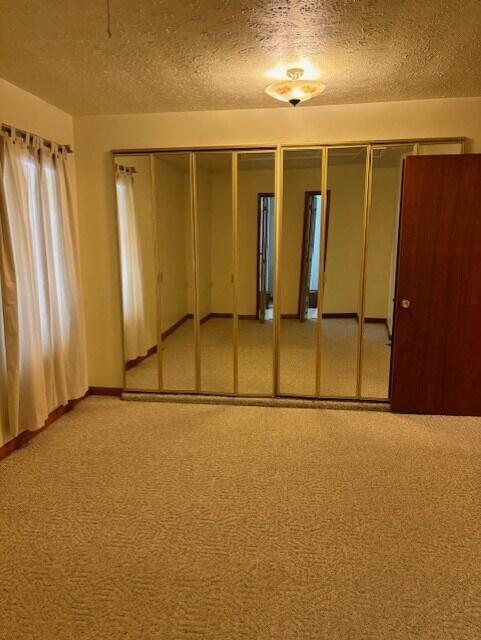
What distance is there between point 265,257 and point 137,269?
3.77 ft

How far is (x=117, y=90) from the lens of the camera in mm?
3004

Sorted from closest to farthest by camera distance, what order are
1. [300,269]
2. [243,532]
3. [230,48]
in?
[243,532]
[230,48]
[300,269]

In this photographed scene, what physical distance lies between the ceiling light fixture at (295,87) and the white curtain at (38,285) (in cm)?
167

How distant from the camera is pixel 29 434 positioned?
125 inches

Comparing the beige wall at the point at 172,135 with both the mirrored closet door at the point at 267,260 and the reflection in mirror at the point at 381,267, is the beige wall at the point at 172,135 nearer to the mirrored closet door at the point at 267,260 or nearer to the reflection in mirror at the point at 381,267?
the mirrored closet door at the point at 267,260

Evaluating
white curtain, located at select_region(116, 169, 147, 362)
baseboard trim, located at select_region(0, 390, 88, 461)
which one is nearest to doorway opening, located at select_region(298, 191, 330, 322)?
white curtain, located at select_region(116, 169, 147, 362)

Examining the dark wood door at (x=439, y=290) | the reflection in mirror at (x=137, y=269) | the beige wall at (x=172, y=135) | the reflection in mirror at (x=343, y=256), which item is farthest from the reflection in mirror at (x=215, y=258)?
the dark wood door at (x=439, y=290)

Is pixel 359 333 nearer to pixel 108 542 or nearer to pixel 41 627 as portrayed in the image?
pixel 108 542

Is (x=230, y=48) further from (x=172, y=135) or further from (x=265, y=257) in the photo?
(x=265, y=257)

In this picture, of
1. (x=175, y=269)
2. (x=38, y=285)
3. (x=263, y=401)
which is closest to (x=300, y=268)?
(x=175, y=269)

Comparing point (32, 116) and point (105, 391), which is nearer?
point (32, 116)

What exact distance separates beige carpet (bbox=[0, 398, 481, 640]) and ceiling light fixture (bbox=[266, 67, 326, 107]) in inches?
89.1

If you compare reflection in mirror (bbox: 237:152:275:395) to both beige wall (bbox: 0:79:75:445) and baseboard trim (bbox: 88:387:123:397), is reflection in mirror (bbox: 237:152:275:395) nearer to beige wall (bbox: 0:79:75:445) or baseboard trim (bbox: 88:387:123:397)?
baseboard trim (bbox: 88:387:123:397)

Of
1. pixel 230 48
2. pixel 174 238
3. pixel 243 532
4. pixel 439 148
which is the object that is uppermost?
pixel 230 48
